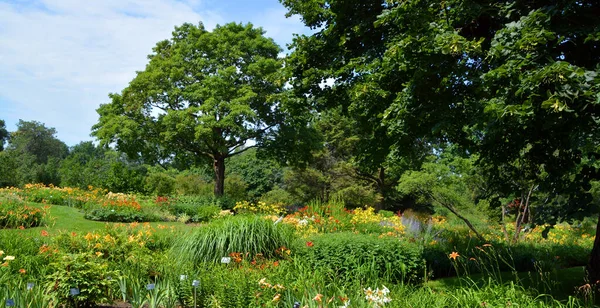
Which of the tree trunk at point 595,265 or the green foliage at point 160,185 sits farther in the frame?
the green foliage at point 160,185

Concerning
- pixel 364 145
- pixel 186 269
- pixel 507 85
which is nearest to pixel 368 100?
pixel 364 145

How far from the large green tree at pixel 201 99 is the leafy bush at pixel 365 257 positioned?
1257 cm

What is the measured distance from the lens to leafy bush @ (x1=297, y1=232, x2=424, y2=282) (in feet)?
18.9

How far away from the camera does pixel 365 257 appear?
5.87 m

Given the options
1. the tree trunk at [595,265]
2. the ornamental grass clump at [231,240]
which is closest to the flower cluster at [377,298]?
the ornamental grass clump at [231,240]

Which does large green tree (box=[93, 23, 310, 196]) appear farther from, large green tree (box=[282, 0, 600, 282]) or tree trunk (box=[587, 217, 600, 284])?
tree trunk (box=[587, 217, 600, 284])

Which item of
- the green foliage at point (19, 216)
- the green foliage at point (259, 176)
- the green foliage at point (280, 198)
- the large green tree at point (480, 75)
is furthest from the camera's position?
the green foliage at point (259, 176)

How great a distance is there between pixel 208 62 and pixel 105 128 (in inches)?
220

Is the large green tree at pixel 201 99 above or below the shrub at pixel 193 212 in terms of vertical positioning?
above

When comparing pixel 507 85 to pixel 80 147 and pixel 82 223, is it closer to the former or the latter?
pixel 82 223

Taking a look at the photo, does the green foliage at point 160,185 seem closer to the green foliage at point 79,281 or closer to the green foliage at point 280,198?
the green foliage at point 280,198

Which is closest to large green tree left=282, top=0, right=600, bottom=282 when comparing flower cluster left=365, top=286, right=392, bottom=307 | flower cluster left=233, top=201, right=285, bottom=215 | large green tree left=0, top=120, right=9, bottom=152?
flower cluster left=365, top=286, right=392, bottom=307

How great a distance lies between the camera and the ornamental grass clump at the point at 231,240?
6.07 meters

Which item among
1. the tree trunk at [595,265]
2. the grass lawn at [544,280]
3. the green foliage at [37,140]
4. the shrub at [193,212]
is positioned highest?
the green foliage at [37,140]
